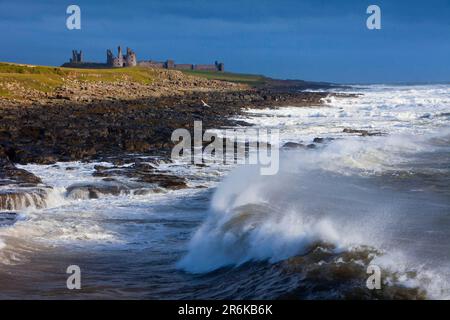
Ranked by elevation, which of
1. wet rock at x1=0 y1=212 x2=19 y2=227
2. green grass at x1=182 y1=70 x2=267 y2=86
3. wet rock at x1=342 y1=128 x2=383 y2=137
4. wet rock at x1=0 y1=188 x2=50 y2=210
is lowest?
wet rock at x1=0 y1=212 x2=19 y2=227

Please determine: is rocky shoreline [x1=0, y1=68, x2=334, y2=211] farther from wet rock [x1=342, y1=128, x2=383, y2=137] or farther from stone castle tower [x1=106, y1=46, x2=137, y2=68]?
stone castle tower [x1=106, y1=46, x2=137, y2=68]

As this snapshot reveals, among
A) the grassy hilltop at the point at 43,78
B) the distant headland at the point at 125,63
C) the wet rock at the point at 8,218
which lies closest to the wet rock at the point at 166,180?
the wet rock at the point at 8,218

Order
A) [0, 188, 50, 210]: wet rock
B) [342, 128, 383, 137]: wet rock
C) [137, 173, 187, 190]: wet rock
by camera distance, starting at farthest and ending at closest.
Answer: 1. [342, 128, 383, 137]: wet rock
2. [137, 173, 187, 190]: wet rock
3. [0, 188, 50, 210]: wet rock

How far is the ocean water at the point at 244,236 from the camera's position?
8.47m

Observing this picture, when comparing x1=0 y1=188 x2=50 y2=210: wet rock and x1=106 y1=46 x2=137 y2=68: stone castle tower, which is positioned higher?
x1=106 y1=46 x2=137 y2=68: stone castle tower

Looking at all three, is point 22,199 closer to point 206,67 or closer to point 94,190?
point 94,190

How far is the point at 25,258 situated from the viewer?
10680 mm

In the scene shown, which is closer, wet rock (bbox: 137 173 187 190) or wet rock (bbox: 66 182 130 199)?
wet rock (bbox: 66 182 130 199)

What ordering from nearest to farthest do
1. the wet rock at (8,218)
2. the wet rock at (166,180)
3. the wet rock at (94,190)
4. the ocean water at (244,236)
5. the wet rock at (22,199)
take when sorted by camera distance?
Answer: the ocean water at (244,236) < the wet rock at (8,218) < the wet rock at (22,199) < the wet rock at (94,190) < the wet rock at (166,180)

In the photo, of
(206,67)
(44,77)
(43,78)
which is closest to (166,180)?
(43,78)

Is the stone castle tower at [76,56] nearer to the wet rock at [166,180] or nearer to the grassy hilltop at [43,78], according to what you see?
the grassy hilltop at [43,78]

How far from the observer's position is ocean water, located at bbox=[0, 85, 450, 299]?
8469 mm

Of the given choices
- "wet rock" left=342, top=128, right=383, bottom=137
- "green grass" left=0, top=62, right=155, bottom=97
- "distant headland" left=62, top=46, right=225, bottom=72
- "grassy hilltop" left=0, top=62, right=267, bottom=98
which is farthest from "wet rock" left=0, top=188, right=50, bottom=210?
"distant headland" left=62, top=46, right=225, bottom=72

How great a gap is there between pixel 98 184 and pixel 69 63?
138 metres
